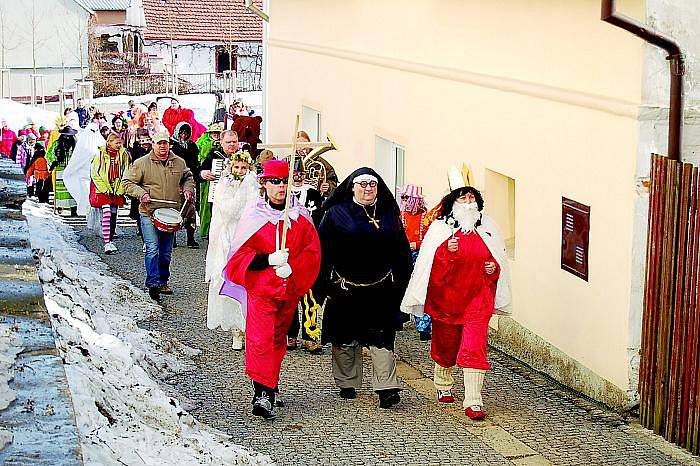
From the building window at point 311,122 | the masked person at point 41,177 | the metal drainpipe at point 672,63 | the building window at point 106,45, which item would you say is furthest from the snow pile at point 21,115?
the metal drainpipe at point 672,63

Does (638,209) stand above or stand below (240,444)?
above

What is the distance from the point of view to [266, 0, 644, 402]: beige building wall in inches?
356

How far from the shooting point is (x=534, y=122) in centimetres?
1046

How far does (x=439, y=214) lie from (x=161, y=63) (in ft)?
149

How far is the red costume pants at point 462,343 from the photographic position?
894 cm

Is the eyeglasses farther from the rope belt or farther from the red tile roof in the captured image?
the red tile roof

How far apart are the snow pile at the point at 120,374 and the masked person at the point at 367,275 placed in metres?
1.41

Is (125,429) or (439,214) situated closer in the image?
(125,429)

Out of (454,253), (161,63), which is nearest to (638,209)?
(454,253)

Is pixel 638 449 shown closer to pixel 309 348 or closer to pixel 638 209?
pixel 638 209

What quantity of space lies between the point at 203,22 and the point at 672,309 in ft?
155

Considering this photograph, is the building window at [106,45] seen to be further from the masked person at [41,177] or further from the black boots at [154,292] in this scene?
the black boots at [154,292]

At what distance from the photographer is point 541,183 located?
10.4m


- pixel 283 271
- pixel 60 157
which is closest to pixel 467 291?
pixel 283 271
